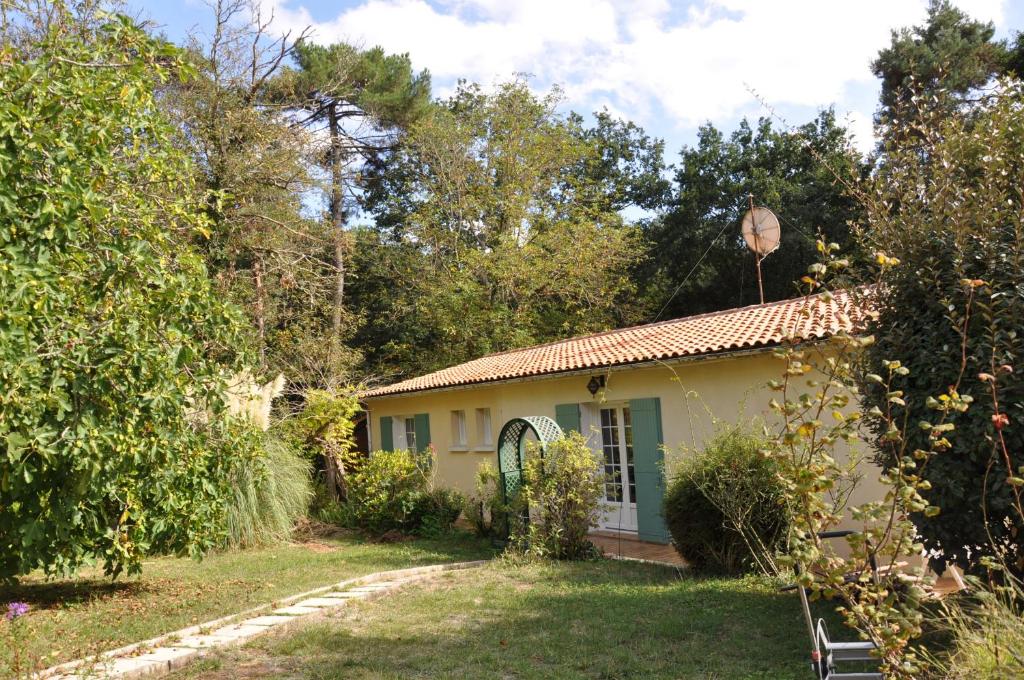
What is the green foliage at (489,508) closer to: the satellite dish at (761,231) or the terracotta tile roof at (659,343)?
the terracotta tile roof at (659,343)

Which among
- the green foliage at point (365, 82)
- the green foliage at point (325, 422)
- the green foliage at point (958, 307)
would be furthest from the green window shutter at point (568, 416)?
the green foliage at point (365, 82)

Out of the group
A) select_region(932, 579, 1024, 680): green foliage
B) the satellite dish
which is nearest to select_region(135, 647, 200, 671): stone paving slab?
select_region(932, 579, 1024, 680): green foliage

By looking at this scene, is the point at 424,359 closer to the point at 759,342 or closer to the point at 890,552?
the point at 759,342

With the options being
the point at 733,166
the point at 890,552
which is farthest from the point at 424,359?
the point at 890,552

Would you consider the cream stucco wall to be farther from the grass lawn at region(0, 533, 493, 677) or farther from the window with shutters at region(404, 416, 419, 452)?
the grass lawn at region(0, 533, 493, 677)

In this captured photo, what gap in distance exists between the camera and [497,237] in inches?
969

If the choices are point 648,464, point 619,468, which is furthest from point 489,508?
point 648,464

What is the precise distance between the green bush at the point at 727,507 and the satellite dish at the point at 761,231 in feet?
19.4

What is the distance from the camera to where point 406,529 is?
14.2 metres

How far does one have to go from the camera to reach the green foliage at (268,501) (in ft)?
41.2

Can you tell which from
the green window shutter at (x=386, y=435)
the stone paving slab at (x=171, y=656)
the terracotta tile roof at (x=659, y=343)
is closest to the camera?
the stone paving slab at (x=171, y=656)

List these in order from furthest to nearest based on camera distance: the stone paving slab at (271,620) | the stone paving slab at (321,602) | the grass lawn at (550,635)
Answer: the stone paving slab at (321,602) → the stone paving slab at (271,620) → the grass lawn at (550,635)

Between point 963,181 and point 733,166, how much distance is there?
22.8 metres

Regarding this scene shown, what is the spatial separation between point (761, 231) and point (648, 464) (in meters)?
4.84
